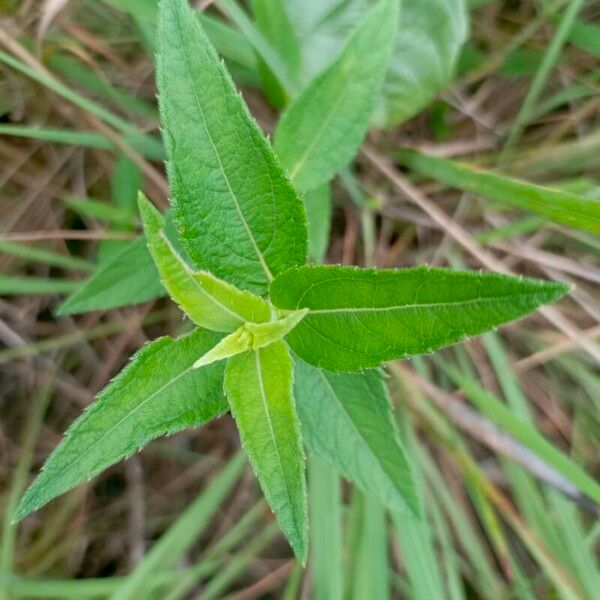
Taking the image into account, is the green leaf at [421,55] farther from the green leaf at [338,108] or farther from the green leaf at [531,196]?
the green leaf at [338,108]

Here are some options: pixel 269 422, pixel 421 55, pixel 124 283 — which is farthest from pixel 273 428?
pixel 421 55

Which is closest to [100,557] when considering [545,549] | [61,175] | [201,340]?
[61,175]

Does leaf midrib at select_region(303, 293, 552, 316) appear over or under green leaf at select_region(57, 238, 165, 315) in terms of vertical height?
under

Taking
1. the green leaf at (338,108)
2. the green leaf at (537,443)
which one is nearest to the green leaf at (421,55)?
the green leaf at (338,108)

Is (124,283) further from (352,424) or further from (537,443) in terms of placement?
(537,443)

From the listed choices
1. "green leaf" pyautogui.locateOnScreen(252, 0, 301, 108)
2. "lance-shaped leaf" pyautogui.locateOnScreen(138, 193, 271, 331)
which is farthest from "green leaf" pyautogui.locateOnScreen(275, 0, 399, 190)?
"lance-shaped leaf" pyautogui.locateOnScreen(138, 193, 271, 331)

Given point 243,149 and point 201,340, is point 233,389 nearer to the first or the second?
point 201,340

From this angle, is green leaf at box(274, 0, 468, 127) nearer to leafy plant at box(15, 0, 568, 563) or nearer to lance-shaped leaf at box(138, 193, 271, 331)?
leafy plant at box(15, 0, 568, 563)
